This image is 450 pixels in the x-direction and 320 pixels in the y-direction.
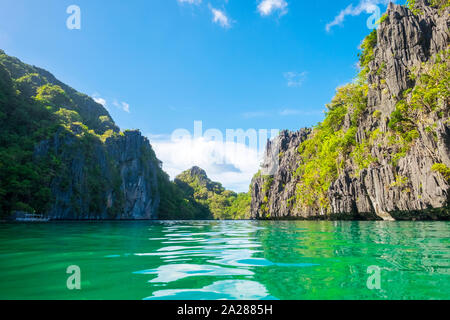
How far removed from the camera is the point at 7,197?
133 ft

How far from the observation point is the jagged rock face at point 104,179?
58588 mm

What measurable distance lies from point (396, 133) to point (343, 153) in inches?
520

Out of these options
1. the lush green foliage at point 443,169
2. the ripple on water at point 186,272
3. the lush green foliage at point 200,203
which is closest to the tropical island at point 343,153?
the lush green foliage at point 443,169

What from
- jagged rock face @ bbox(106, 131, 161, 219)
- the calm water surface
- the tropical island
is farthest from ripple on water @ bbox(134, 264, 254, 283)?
jagged rock face @ bbox(106, 131, 161, 219)

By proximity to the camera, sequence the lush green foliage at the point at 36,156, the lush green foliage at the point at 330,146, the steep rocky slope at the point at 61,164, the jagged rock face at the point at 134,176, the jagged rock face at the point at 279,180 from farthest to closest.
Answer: the jagged rock face at the point at 134,176
the jagged rock face at the point at 279,180
the steep rocky slope at the point at 61,164
the lush green foliage at the point at 330,146
the lush green foliage at the point at 36,156

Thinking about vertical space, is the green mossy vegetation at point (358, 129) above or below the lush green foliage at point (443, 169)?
above

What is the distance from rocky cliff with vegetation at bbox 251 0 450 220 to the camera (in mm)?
27633

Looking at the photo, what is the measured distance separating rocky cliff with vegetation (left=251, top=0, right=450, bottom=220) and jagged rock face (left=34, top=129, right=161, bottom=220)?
5427cm

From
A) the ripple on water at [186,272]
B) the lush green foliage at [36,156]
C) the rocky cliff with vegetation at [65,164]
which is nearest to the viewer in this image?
the ripple on water at [186,272]

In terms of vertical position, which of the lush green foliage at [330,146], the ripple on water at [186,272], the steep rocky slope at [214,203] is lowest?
the steep rocky slope at [214,203]

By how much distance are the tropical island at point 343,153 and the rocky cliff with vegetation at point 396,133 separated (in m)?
0.15

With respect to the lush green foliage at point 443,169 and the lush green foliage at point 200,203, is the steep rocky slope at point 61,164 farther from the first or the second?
the lush green foliage at point 443,169

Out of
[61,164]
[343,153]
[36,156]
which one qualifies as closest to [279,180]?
[343,153]
